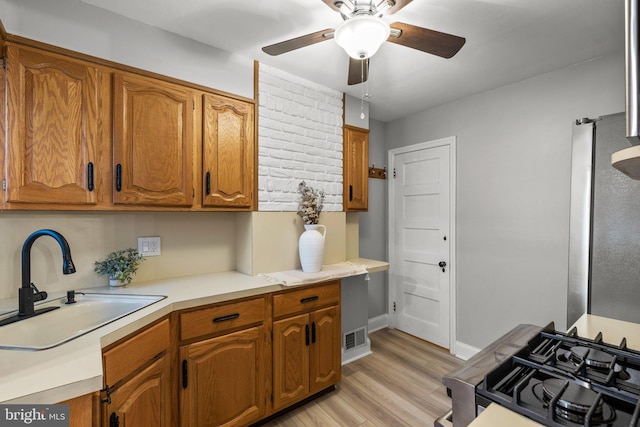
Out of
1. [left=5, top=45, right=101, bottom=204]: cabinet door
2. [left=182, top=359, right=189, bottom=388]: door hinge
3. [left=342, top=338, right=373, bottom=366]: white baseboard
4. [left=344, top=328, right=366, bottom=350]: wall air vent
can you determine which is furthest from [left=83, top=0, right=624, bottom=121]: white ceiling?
[left=342, top=338, right=373, bottom=366]: white baseboard

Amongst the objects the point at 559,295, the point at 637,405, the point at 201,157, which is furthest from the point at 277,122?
the point at 559,295

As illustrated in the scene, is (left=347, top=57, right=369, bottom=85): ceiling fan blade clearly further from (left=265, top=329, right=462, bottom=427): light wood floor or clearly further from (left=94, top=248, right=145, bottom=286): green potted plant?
(left=265, top=329, right=462, bottom=427): light wood floor

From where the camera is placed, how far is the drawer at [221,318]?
5.11 ft

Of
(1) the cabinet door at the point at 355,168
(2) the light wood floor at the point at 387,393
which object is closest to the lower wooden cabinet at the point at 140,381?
(2) the light wood floor at the point at 387,393

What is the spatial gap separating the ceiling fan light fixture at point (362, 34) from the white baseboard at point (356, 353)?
2.43 m

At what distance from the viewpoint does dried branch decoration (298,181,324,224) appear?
2230mm

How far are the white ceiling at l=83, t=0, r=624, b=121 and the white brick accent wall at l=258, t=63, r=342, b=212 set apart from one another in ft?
0.40

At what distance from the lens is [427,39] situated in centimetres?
136

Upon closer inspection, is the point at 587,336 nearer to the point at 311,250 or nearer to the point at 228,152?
the point at 311,250

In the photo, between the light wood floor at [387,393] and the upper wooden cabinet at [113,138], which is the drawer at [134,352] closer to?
the upper wooden cabinet at [113,138]

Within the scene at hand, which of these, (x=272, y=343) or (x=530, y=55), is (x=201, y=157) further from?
(x=530, y=55)

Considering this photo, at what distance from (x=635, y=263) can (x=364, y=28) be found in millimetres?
1793

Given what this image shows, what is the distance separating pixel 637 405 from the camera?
1.88 feet

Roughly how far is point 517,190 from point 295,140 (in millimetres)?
1855
